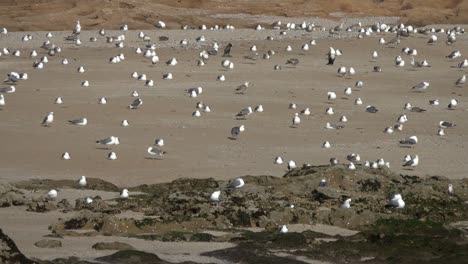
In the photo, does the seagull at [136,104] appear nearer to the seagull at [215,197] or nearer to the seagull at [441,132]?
the seagull at [441,132]

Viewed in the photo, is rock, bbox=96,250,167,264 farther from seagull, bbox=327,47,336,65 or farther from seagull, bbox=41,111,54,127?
seagull, bbox=327,47,336,65

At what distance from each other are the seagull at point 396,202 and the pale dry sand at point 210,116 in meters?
2.71

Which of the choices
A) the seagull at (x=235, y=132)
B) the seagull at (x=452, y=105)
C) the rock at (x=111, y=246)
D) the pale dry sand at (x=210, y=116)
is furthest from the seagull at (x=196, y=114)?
the rock at (x=111, y=246)

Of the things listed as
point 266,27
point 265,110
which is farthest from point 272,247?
point 266,27

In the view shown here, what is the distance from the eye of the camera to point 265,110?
20219 millimetres

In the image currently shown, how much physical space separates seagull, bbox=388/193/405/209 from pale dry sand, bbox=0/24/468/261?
2707 mm

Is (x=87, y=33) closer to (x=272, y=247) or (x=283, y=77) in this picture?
(x=283, y=77)

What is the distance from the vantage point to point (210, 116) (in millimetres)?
19562

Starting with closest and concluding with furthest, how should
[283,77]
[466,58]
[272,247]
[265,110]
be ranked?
1. [272,247]
2. [265,110]
3. [283,77]
4. [466,58]

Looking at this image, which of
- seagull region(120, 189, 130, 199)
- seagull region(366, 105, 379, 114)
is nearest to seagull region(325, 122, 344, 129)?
seagull region(366, 105, 379, 114)

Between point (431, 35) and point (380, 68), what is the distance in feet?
13.7

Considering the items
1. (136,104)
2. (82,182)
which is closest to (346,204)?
(82,182)

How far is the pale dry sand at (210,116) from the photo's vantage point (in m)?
15.6

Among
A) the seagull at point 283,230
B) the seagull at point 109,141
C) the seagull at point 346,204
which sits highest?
the seagull at point 283,230
